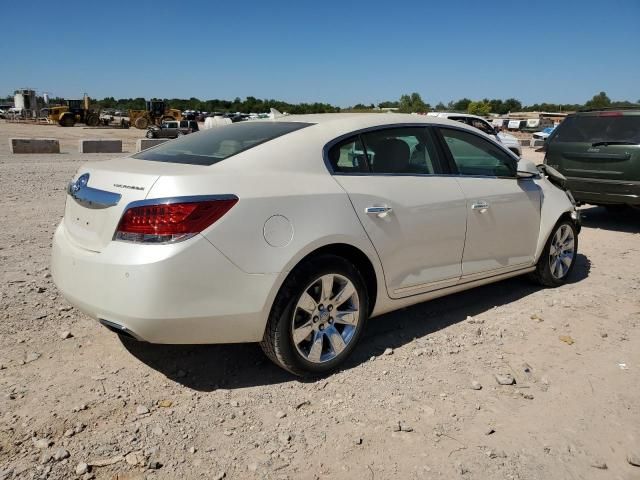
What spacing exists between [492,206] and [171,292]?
8.89 ft

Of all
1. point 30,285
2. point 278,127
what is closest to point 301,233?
point 278,127

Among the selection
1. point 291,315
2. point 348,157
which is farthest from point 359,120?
point 291,315

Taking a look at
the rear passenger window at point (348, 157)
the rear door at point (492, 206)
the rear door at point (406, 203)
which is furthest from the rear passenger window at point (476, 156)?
the rear passenger window at point (348, 157)

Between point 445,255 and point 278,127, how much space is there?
1.51m

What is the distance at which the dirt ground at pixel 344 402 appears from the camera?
8.65 feet

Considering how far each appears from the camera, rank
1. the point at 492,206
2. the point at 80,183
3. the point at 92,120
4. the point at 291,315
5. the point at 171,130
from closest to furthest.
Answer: the point at 291,315
the point at 80,183
the point at 492,206
the point at 171,130
the point at 92,120

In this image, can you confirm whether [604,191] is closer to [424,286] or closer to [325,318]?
[424,286]

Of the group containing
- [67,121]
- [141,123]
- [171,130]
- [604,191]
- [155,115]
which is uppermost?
[604,191]

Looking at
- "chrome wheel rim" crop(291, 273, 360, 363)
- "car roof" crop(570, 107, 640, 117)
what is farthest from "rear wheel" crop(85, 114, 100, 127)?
"chrome wheel rim" crop(291, 273, 360, 363)

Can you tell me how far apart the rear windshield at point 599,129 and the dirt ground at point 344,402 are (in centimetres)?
427

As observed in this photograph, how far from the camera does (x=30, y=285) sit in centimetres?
465

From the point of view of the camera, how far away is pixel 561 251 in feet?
17.6

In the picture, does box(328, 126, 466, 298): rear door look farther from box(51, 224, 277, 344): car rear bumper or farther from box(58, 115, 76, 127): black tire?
box(58, 115, 76, 127): black tire

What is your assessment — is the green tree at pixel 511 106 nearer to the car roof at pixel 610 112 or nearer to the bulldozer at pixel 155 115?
the bulldozer at pixel 155 115
